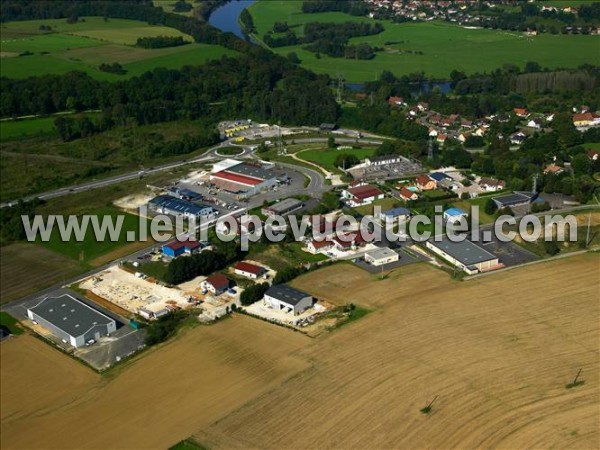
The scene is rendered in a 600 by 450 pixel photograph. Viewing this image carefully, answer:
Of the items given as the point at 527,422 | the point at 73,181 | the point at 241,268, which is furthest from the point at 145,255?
the point at 527,422

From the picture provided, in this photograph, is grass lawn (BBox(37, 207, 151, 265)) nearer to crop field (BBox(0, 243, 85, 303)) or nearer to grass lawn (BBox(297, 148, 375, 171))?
crop field (BBox(0, 243, 85, 303))

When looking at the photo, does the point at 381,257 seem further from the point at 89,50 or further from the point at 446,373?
the point at 89,50

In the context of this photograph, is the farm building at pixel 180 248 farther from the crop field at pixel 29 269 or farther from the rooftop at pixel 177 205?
the rooftop at pixel 177 205

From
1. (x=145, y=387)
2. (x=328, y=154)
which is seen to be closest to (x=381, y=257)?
(x=145, y=387)

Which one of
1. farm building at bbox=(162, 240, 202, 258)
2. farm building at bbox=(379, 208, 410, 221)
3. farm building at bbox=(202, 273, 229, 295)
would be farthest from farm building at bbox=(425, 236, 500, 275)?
farm building at bbox=(162, 240, 202, 258)

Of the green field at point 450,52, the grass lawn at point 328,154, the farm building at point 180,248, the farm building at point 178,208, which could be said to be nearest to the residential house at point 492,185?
the grass lawn at point 328,154
